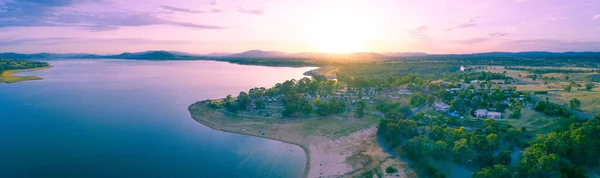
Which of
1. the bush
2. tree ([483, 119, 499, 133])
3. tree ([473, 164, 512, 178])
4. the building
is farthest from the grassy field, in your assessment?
A: the bush

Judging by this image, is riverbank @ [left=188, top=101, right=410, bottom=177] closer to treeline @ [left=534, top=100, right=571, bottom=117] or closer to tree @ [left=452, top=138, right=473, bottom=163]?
tree @ [left=452, top=138, right=473, bottom=163]

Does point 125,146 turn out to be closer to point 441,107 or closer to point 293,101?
point 293,101

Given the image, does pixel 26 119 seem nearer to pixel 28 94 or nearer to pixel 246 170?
pixel 28 94

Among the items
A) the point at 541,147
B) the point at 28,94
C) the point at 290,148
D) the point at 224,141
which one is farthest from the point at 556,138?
the point at 28,94

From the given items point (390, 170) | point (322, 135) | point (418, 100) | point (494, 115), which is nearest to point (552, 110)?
point (494, 115)

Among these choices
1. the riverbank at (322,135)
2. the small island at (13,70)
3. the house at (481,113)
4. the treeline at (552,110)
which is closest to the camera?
the riverbank at (322,135)

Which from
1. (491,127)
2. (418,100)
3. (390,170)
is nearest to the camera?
(390,170)

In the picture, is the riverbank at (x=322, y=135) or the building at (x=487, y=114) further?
the building at (x=487, y=114)

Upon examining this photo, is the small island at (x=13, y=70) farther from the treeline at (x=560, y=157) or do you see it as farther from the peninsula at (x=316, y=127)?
the treeline at (x=560, y=157)

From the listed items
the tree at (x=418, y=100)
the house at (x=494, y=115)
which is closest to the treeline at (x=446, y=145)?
the house at (x=494, y=115)
